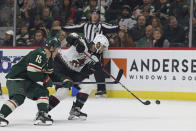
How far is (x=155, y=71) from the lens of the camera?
9430mm

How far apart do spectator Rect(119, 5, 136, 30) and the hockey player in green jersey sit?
14.4ft

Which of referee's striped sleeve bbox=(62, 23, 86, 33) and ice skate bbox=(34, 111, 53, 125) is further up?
referee's striped sleeve bbox=(62, 23, 86, 33)

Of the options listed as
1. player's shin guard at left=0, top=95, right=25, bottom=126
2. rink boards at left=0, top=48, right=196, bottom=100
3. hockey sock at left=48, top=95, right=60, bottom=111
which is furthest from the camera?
rink boards at left=0, top=48, right=196, bottom=100

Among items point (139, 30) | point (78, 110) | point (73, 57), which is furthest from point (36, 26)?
point (78, 110)

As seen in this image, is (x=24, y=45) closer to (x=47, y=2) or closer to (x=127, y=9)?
(x=47, y=2)

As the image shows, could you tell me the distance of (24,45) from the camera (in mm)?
10672

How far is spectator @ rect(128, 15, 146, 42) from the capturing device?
9.81 meters

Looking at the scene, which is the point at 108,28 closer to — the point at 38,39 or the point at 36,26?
the point at 38,39

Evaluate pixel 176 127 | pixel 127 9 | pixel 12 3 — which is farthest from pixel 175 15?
pixel 176 127

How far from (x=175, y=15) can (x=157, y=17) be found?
325 millimetres

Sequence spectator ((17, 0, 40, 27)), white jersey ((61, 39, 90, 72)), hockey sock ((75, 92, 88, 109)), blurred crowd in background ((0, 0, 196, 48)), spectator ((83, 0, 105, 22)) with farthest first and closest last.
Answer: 1. spectator ((17, 0, 40, 27))
2. spectator ((83, 0, 105, 22))
3. blurred crowd in background ((0, 0, 196, 48))
4. white jersey ((61, 39, 90, 72))
5. hockey sock ((75, 92, 88, 109))

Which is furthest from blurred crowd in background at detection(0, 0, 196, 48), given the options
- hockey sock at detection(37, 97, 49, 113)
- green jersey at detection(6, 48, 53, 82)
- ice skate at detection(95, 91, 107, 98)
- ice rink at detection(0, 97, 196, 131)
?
hockey sock at detection(37, 97, 49, 113)

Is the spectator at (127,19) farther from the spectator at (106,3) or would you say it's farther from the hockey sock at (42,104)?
the hockey sock at (42,104)

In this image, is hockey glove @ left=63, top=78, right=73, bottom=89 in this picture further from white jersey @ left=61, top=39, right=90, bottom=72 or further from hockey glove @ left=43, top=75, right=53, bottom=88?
white jersey @ left=61, top=39, right=90, bottom=72
